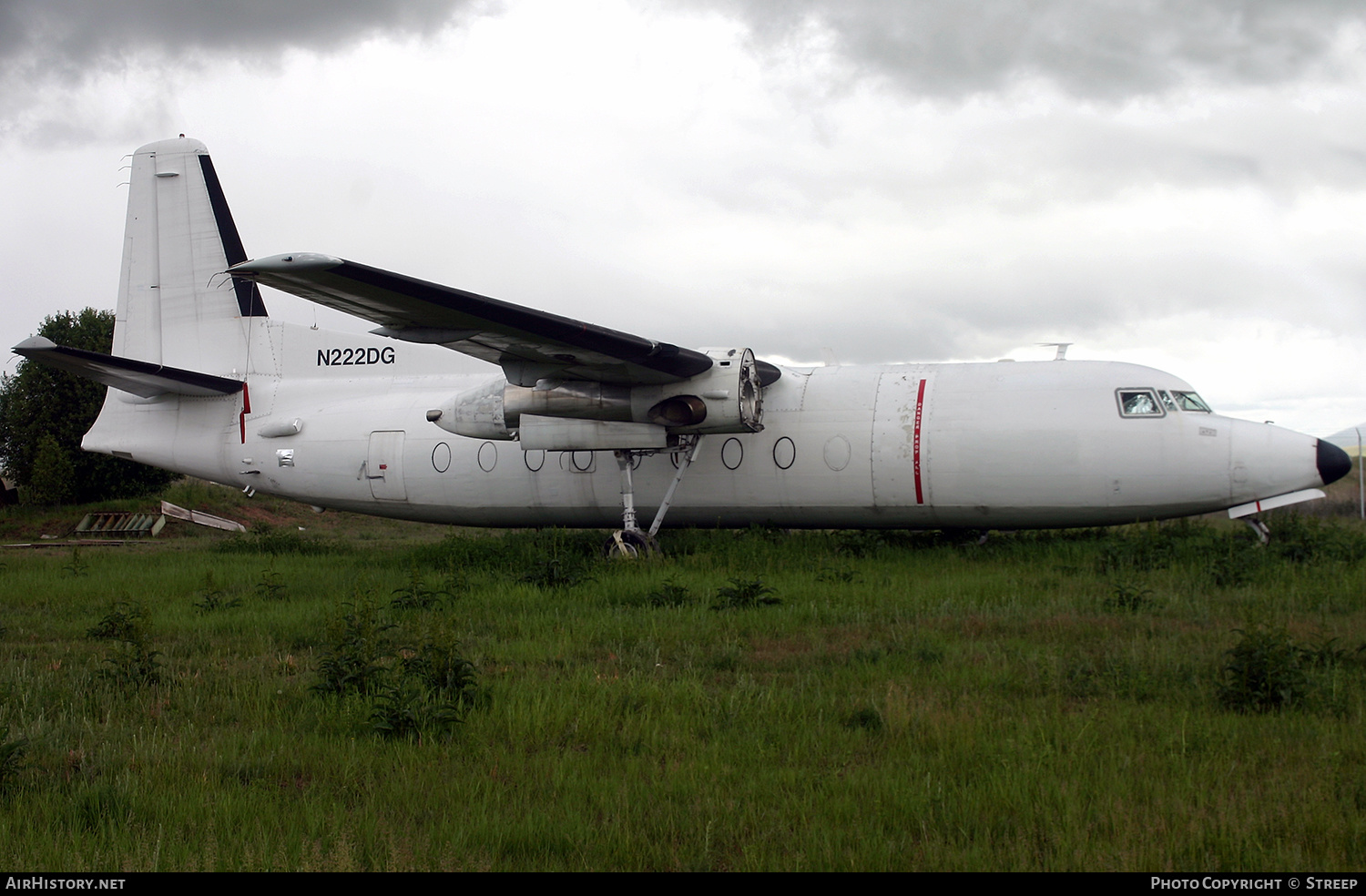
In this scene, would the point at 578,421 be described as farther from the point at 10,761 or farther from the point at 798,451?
the point at 10,761

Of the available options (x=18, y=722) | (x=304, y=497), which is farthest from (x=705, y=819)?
(x=304, y=497)

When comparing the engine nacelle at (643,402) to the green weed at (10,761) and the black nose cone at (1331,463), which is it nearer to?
the black nose cone at (1331,463)

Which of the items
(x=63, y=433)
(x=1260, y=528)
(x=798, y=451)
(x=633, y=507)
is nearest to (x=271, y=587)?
(x=633, y=507)

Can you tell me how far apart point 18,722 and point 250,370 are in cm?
1186

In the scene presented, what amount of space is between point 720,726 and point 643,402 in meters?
7.93

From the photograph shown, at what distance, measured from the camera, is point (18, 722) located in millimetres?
5820

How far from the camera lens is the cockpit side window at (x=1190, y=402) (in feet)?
39.5

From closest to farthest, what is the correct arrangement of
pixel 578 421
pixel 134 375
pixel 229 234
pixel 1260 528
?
pixel 1260 528 → pixel 578 421 → pixel 134 375 → pixel 229 234

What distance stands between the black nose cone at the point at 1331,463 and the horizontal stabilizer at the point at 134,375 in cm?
1576

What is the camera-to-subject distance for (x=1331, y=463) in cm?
1130

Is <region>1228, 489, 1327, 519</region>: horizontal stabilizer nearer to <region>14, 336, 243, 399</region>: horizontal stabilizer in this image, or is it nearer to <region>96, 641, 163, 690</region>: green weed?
<region>96, 641, 163, 690</region>: green weed
